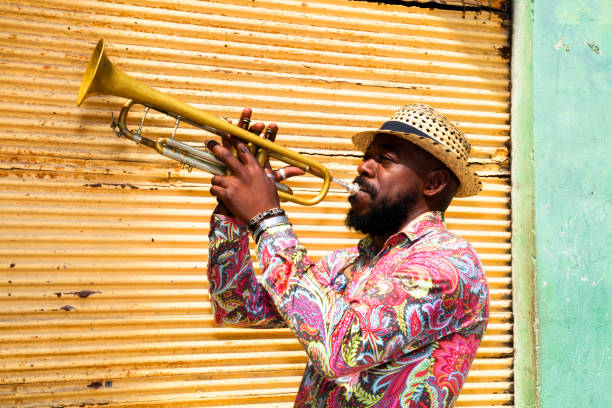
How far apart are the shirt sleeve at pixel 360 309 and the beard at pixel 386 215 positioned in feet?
1.10

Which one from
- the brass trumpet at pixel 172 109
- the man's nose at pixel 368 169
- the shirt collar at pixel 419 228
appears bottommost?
the shirt collar at pixel 419 228

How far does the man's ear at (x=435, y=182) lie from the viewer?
2.00m

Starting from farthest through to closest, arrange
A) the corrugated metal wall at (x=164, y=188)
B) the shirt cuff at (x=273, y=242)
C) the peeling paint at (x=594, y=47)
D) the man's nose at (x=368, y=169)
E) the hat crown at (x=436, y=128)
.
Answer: the peeling paint at (x=594, y=47)
the corrugated metal wall at (x=164, y=188)
the man's nose at (x=368, y=169)
the hat crown at (x=436, y=128)
the shirt cuff at (x=273, y=242)

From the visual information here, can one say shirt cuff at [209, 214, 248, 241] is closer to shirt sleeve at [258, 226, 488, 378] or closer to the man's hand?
the man's hand

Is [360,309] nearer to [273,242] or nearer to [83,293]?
[273,242]

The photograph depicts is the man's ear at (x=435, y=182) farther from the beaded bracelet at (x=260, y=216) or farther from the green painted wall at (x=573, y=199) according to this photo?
the green painted wall at (x=573, y=199)

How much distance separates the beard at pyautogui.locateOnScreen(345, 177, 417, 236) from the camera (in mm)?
1917

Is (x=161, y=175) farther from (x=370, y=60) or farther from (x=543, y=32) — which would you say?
(x=543, y=32)

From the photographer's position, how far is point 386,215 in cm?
192

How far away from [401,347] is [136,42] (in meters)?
2.19

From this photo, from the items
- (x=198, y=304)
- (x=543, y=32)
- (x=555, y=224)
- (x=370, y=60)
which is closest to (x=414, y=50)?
(x=370, y=60)

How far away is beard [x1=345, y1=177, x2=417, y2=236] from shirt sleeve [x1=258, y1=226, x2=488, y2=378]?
13.3 inches

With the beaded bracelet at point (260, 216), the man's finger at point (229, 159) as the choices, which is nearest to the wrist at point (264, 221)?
the beaded bracelet at point (260, 216)

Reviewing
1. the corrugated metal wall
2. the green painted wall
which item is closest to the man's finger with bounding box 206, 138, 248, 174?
the corrugated metal wall
